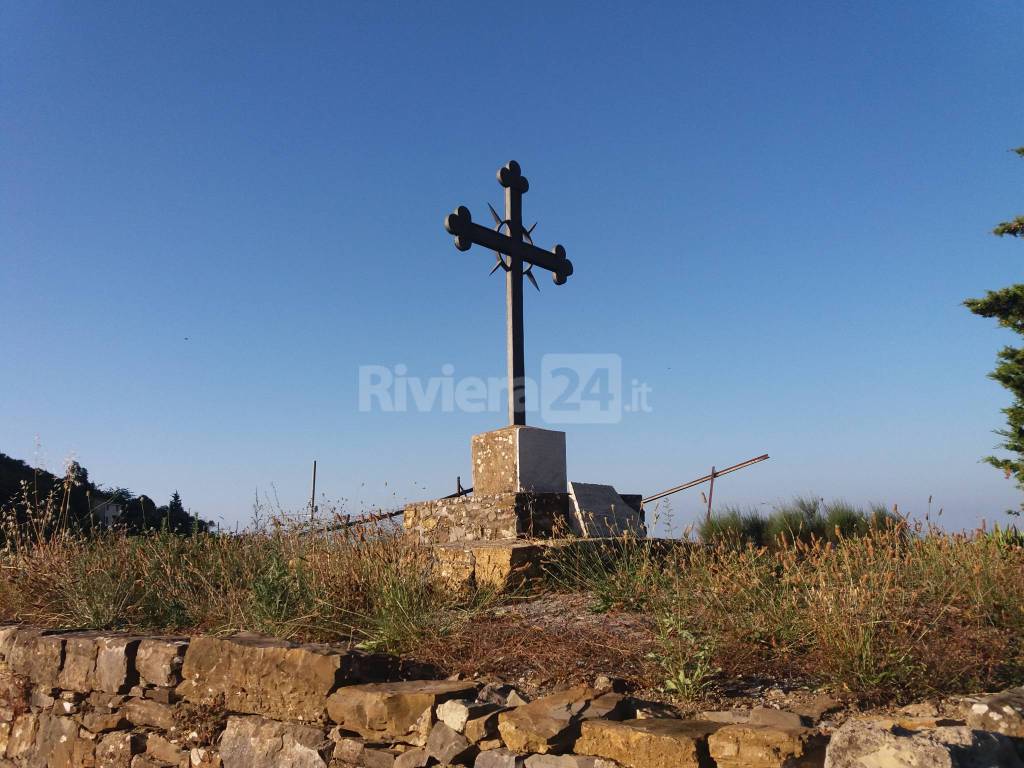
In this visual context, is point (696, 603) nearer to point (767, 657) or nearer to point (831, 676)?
point (767, 657)

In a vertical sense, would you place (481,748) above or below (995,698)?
below

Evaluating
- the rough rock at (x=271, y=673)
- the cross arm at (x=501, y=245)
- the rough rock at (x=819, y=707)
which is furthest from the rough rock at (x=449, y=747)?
the cross arm at (x=501, y=245)

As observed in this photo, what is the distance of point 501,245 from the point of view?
7.13m

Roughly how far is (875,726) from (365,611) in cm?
297

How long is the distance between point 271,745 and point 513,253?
15.7ft

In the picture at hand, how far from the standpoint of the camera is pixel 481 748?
3.01 m

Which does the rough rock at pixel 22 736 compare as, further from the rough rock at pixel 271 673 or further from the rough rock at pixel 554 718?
the rough rock at pixel 554 718

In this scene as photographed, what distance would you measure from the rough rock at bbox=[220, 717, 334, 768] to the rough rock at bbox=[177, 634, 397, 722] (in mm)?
54

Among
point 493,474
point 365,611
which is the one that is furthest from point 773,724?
point 493,474

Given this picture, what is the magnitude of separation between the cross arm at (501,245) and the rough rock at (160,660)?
391 centimetres

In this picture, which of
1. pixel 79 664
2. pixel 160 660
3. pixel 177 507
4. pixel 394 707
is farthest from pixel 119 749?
pixel 177 507

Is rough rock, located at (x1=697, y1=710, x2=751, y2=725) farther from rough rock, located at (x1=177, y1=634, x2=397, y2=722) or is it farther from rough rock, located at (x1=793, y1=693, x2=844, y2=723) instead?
rough rock, located at (x1=177, y1=634, x2=397, y2=722)

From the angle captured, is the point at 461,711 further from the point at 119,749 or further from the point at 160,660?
the point at 119,749

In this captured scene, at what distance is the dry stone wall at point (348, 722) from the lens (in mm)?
2447
